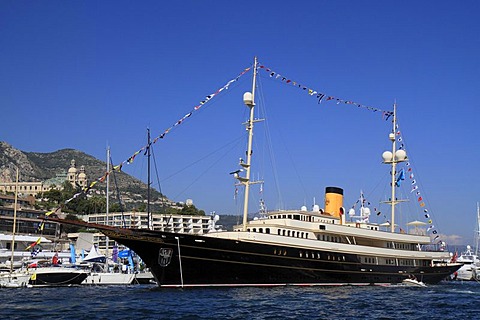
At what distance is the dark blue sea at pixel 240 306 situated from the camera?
86.7ft

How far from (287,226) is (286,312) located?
693 inches

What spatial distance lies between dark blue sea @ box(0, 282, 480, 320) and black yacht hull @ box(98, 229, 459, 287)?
1455 mm

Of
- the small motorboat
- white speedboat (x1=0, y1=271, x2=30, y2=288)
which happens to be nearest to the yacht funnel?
the small motorboat

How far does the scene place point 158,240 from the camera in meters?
38.4

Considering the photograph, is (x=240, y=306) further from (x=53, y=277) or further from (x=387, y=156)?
(x=387, y=156)

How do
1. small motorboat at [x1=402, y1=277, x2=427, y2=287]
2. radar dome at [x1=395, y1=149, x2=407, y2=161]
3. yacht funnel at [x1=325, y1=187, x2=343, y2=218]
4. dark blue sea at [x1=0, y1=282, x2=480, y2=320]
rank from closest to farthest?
dark blue sea at [x1=0, y1=282, x2=480, y2=320]
small motorboat at [x1=402, y1=277, x2=427, y2=287]
yacht funnel at [x1=325, y1=187, x2=343, y2=218]
radar dome at [x1=395, y1=149, x2=407, y2=161]

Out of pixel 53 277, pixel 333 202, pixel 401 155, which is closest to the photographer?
pixel 53 277

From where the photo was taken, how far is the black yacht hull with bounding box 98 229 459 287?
38438 mm

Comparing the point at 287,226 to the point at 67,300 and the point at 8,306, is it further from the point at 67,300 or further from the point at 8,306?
the point at 8,306

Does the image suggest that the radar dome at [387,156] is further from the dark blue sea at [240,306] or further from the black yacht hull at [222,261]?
the dark blue sea at [240,306]

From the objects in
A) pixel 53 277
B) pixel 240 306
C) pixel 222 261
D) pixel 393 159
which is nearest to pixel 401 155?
pixel 393 159

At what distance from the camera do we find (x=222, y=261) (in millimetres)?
39656

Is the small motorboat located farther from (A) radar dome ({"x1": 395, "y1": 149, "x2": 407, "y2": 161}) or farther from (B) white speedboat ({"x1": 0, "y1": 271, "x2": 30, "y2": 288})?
(B) white speedboat ({"x1": 0, "y1": 271, "x2": 30, "y2": 288})

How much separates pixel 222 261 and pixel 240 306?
10385 mm
